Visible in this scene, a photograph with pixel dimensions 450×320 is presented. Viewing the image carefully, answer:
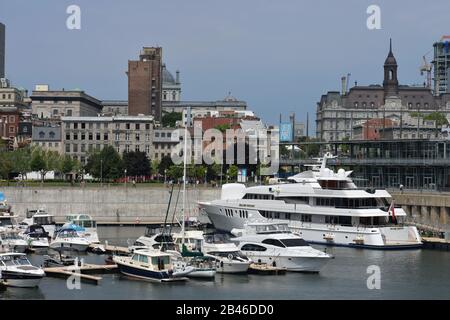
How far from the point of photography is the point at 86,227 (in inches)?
2724

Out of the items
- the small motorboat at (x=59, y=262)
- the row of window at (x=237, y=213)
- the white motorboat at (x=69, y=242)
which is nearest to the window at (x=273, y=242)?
the small motorboat at (x=59, y=262)

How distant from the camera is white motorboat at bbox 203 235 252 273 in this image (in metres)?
52.7

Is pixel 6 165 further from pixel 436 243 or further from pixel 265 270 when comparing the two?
pixel 265 270

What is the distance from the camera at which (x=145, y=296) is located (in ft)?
149

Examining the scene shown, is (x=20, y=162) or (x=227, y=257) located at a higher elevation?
(x=20, y=162)

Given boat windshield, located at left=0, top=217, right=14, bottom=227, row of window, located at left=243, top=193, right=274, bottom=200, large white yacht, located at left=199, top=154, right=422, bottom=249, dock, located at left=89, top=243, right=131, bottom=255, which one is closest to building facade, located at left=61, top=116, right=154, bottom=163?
row of window, located at left=243, top=193, right=274, bottom=200

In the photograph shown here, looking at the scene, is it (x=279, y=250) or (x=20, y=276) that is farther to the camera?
(x=279, y=250)

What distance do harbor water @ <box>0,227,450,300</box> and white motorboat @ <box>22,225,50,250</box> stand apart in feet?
15.6

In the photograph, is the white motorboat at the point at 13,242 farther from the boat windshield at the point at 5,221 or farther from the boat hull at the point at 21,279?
the boat hull at the point at 21,279

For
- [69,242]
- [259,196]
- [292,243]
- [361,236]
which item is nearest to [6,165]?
[259,196]

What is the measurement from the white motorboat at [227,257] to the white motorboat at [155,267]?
125 inches

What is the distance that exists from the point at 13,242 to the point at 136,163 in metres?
64.1

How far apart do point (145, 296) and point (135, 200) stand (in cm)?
4781

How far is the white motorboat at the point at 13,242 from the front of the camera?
5958cm
